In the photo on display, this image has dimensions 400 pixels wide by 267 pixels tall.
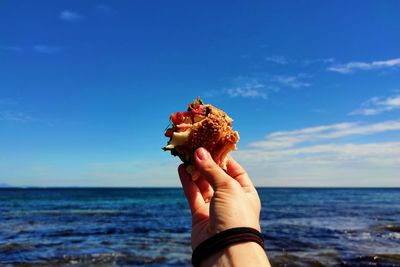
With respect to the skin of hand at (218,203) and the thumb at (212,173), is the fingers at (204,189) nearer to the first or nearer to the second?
the skin of hand at (218,203)

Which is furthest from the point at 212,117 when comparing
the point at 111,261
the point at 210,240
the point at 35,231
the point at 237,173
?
the point at 35,231

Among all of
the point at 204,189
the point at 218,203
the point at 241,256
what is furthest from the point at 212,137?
the point at 241,256

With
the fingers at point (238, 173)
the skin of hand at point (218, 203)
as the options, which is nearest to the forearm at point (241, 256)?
the skin of hand at point (218, 203)

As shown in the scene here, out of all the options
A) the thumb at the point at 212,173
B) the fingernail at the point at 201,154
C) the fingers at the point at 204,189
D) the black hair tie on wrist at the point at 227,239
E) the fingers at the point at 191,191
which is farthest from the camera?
the fingers at the point at 204,189

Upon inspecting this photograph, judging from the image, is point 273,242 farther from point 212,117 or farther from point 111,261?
point 212,117

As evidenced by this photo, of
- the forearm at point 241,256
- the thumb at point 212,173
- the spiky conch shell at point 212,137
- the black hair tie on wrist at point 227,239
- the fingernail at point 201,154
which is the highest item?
the spiky conch shell at point 212,137

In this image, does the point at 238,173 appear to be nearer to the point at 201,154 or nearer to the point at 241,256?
the point at 201,154
